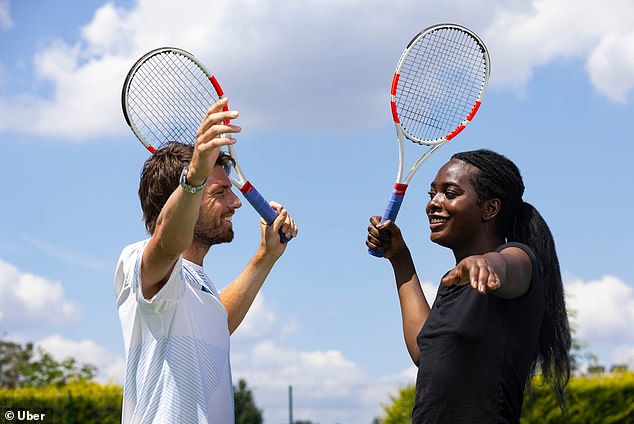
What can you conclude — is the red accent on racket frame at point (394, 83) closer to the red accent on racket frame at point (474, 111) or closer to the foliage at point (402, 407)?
the red accent on racket frame at point (474, 111)

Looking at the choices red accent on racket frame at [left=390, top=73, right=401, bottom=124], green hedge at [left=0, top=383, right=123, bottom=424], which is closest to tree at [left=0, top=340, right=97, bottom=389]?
green hedge at [left=0, top=383, right=123, bottom=424]

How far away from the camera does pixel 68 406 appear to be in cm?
1191

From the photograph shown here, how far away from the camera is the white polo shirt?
3.32 metres

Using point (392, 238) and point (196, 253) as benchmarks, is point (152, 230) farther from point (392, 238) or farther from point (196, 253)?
point (392, 238)

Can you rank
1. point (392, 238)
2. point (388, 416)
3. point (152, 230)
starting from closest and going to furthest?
point (152, 230)
point (392, 238)
point (388, 416)

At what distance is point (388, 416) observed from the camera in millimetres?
11875

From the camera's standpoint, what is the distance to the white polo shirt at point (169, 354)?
3320 mm

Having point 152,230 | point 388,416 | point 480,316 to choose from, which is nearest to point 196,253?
point 152,230

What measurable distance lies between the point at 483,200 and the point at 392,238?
58cm

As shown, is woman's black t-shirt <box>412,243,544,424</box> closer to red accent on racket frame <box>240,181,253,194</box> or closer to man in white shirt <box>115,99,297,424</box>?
man in white shirt <box>115,99,297,424</box>

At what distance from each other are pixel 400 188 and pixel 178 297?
1.52 meters

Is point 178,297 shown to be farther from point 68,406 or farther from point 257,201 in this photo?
point 68,406

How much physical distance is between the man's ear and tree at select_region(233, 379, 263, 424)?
371 inches

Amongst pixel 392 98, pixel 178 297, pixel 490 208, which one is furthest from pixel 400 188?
pixel 178 297
